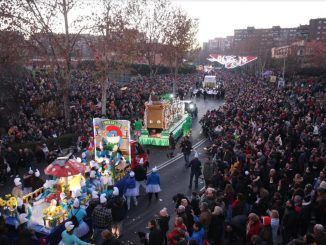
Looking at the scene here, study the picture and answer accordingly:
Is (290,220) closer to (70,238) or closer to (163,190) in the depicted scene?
(70,238)

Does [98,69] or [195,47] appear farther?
[195,47]

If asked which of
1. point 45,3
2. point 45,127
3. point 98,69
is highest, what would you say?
point 45,3

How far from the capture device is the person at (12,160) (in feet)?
50.0

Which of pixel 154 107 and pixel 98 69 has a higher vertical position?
pixel 98 69

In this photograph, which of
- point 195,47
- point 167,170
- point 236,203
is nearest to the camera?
point 236,203

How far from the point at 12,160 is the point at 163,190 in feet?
22.8

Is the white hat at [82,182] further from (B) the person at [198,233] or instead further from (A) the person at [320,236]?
(A) the person at [320,236]

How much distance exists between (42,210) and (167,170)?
7587mm

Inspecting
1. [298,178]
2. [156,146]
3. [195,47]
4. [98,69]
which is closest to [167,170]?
[156,146]

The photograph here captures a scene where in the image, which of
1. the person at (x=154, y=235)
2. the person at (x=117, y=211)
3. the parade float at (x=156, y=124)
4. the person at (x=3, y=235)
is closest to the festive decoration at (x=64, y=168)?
the person at (x=117, y=211)

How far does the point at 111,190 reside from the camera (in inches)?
409

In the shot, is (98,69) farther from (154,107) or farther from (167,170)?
(167,170)

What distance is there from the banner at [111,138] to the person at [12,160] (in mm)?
3639

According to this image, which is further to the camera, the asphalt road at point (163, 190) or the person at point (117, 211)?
the asphalt road at point (163, 190)
